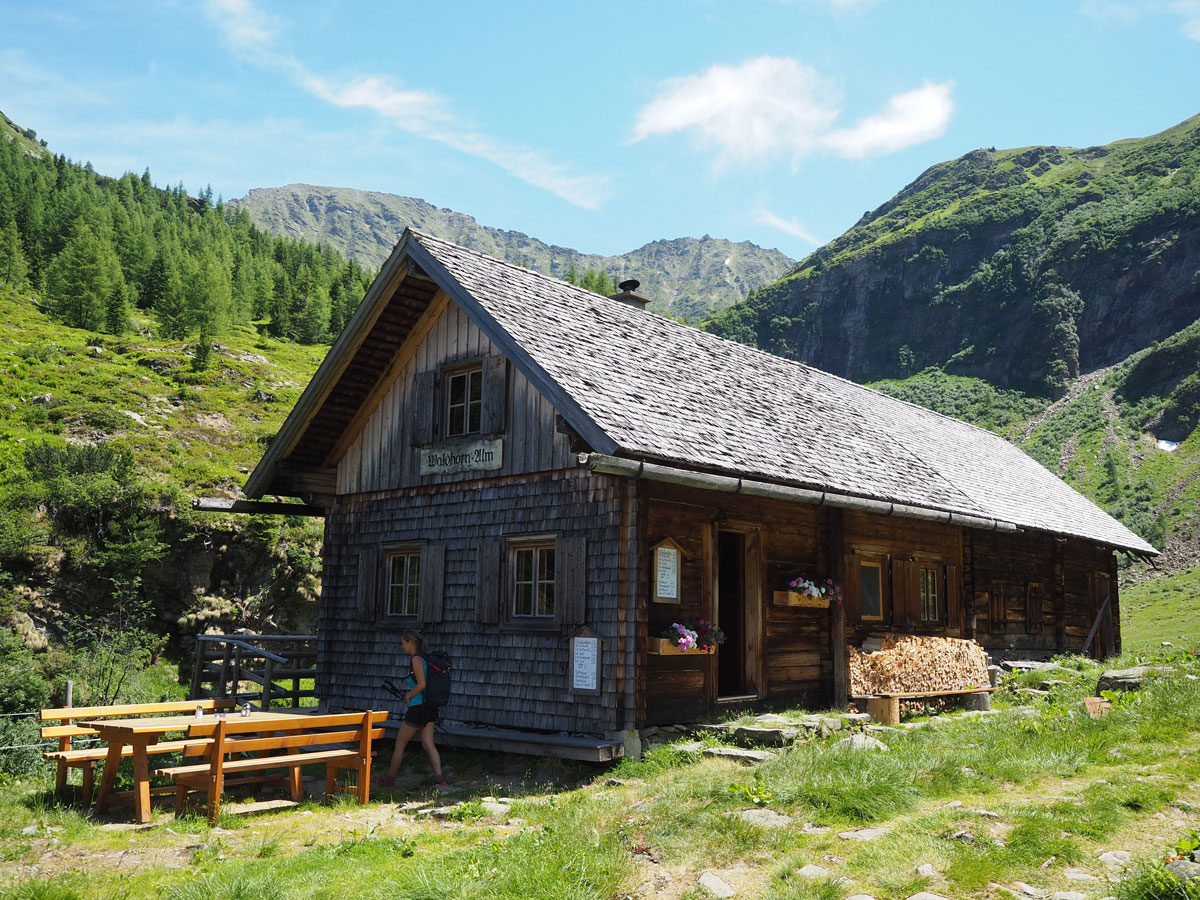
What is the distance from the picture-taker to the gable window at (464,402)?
13.9m

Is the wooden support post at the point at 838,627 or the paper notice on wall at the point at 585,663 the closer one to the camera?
the paper notice on wall at the point at 585,663

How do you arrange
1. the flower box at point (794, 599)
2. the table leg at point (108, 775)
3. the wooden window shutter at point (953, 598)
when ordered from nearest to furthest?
the table leg at point (108, 775) < the flower box at point (794, 599) < the wooden window shutter at point (953, 598)

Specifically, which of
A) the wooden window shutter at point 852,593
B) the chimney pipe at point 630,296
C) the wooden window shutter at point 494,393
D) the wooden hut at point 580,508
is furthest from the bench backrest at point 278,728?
the chimney pipe at point 630,296

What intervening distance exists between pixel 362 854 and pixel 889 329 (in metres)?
131

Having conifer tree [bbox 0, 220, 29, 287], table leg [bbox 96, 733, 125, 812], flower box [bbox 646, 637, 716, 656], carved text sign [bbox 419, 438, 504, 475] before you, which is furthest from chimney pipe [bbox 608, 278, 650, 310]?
conifer tree [bbox 0, 220, 29, 287]

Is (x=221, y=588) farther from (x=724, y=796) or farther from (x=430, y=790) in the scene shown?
(x=724, y=796)

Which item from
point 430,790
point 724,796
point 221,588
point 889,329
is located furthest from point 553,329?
point 889,329

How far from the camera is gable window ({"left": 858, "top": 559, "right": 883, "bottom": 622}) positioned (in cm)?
1541

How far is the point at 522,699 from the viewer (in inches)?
485

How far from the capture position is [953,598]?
17516mm

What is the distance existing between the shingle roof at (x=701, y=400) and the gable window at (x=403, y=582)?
4.08 meters

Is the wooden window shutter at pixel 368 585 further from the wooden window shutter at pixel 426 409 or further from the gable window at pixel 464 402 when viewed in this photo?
the gable window at pixel 464 402

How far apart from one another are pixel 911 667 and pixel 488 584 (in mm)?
6693

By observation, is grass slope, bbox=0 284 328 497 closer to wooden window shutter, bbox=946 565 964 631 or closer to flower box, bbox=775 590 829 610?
flower box, bbox=775 590 829 610
